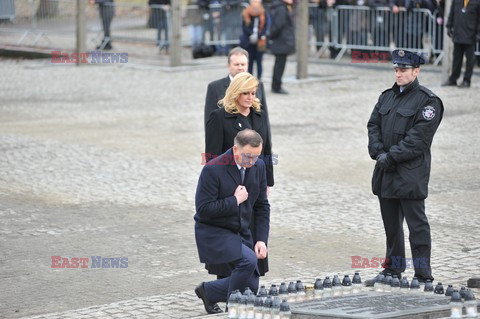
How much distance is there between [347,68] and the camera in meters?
25.2

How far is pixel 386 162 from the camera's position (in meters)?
8.41

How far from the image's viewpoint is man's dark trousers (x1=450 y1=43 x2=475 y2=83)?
20.4 metres

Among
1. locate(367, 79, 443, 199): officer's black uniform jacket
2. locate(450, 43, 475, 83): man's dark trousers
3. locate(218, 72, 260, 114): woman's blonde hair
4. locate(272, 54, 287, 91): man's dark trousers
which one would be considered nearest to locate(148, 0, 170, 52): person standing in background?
locate(272, 54, 287, 91): man's dark trousers

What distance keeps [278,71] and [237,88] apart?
42.8ft

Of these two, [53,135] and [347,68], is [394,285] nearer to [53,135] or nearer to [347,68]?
[53,135]

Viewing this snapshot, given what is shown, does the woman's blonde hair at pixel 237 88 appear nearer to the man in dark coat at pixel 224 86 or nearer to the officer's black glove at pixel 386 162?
the man in dark coat at pixel 224 86

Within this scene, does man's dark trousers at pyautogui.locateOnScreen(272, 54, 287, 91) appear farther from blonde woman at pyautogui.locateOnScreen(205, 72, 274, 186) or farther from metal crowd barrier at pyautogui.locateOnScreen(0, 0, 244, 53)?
blonde woman at pyautogui.locateOnScreen(205, 72, 274, 186)

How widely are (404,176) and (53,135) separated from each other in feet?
A: 30.0

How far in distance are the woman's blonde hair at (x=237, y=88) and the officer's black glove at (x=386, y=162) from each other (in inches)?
44.3

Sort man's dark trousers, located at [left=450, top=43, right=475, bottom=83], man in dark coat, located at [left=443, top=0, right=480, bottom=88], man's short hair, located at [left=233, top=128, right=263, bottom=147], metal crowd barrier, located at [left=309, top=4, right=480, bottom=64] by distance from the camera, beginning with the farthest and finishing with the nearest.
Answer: metal crowd barrier, located at [left=309, top=4, right=480, bottom=64]
man's dark trousers, located at [left=450, top=43, right=475, bottom=83]
man in dark coat, located at [left=443, top=0, right=480, bottom=88]
man's short hair, located at [left=233, top=128, right=263, bottom=147]

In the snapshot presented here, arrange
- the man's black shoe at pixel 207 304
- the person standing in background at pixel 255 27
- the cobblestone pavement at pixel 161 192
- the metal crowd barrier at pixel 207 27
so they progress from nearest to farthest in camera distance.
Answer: the man's black shoe at pixel 207 304 < the cobblestone pavement at pixel 161 192 < the person standing in background at pixel 255 27 < the metal crowd barrier at pixel 207 27

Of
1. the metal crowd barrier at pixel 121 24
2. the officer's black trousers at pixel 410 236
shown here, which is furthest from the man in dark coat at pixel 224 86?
the metal crowd barrier at pixel 121 24

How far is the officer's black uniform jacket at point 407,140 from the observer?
8.38 meters

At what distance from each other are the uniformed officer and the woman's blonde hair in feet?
3.86
